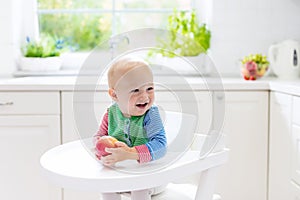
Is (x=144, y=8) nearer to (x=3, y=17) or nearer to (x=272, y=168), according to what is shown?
(x=3, y=17)

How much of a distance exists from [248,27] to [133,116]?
1892mm

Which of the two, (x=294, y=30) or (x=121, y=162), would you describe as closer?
(x=121, y=162)

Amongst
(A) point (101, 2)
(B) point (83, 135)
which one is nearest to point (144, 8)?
(A) point (101, 2)

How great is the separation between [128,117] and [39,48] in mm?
1923

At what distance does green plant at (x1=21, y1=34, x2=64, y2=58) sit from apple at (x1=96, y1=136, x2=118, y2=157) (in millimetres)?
1917

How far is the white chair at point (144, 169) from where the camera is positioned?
49.1 inches

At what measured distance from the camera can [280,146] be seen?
245 cm

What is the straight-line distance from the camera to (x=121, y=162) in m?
1.38

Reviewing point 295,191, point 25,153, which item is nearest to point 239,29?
point 295,191

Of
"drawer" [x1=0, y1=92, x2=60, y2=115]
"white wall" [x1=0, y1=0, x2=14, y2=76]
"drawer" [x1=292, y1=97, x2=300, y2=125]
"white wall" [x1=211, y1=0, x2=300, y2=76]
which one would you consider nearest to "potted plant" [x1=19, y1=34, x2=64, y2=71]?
"white wall" [x1=0, y1=0, x2=14, y2=76]

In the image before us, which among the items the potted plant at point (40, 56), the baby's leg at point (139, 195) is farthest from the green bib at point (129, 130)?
the potted plant at point (40, 56)

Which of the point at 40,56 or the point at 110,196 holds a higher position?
the point at 40,56

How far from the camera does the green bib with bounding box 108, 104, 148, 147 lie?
138cm

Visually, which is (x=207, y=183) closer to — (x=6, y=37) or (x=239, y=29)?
(x=239, y=29)
